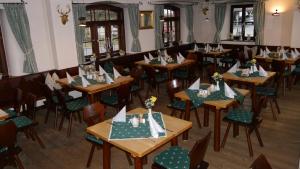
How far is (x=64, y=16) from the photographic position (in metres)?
7.11

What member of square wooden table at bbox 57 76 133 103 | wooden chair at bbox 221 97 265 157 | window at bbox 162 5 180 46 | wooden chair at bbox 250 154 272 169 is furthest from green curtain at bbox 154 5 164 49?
wooden chair at bbox 250 154 272 169

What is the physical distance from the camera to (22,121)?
15.8 ft

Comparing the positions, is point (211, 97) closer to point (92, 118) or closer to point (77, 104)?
point (92, 118)

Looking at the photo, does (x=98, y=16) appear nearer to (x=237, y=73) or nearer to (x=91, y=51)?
(x=91, y=51)

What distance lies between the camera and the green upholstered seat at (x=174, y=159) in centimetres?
314

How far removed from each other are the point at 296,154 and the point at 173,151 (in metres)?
2.31

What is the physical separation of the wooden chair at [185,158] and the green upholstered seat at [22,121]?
2.64 metres

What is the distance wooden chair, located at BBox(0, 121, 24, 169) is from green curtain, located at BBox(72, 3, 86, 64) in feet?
14.3

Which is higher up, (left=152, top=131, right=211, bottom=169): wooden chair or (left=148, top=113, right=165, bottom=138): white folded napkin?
(left=148, top=113, right=165, bottom=138): white folded napkin

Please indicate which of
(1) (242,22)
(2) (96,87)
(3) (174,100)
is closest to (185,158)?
(3) (174,100)

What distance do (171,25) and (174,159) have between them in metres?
8.88

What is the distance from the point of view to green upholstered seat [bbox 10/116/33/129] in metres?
4.65

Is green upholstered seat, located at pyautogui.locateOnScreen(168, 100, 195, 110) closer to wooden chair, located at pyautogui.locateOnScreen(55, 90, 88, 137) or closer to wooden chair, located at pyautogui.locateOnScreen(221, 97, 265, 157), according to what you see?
wooden chair, located at pyautogui.locateOnScreen(221, 97, 265, 157)

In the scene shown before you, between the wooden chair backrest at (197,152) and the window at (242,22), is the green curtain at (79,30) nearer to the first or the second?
the wooden chair backrest at (197,152)
